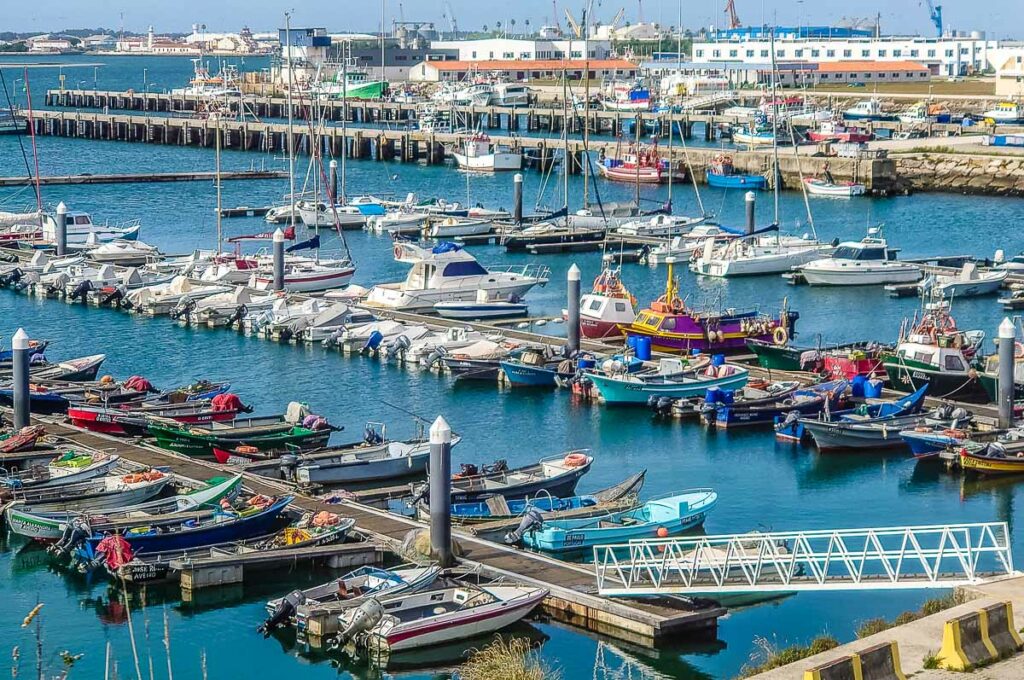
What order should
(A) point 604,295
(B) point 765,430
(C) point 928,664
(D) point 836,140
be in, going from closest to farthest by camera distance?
(C) point 928,664 < (B) point 765,430 < (A) point 604,295 < (D) point 836,140

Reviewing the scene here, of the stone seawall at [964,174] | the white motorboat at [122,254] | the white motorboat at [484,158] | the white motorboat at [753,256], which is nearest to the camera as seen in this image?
the white motorboat at [753,256]

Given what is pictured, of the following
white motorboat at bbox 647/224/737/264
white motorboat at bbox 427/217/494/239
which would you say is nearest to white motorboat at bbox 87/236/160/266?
white motorboat at bbox 427/217/494/239

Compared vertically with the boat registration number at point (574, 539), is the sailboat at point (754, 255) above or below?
above

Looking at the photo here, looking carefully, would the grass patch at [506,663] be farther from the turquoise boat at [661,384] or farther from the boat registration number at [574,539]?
the turquoise boat at [661,384]

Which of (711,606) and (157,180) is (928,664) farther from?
(157,180)

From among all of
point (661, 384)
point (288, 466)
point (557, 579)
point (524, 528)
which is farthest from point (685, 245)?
point (557, 579)

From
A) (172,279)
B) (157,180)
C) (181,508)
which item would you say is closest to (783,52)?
(157,180)

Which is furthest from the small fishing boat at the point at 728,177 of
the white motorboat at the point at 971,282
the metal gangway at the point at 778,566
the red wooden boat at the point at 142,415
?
the metal gangway at the point at 778,566
